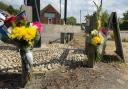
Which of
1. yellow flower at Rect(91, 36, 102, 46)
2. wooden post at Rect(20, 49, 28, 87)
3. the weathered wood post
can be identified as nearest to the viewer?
wooden post at Rect(20, 49, 28, 87)

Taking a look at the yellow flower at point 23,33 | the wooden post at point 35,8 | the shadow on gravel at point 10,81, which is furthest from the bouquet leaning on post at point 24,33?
the wooden post at point 35,8

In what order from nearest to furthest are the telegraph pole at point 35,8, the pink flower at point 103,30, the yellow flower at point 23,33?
the yellow flower at point 23,33 → the pink flower at point 103,30 → the telegraph pole at point 35,8

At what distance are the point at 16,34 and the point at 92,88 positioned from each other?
184 centimetres

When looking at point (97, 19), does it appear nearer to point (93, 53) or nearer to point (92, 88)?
point (93, 53)

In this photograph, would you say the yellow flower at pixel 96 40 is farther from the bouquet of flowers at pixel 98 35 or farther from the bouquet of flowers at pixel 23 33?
the bouquet of flowers at pixel 23 33

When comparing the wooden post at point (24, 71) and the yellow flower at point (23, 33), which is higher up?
the yellow flower at point (23, 33)

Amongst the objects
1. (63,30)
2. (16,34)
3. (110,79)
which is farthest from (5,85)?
(63,30)

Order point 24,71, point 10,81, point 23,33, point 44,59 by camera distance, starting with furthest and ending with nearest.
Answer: point 44,59 < point 10,81 < point 24,71 < point 23,33

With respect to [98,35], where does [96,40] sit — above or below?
below

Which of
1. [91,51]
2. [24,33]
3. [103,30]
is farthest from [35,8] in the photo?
[24,33]

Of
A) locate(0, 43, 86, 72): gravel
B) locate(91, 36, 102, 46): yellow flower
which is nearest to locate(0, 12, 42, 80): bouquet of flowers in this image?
locate(0, 43, 86, 72): gravel

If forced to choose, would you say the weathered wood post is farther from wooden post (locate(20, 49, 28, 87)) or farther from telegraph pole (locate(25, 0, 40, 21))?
telegraph pole (locate(25, 0, 40, 21))

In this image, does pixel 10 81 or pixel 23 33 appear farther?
pixel 10 81

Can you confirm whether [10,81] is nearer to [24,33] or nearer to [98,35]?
[24,33]
